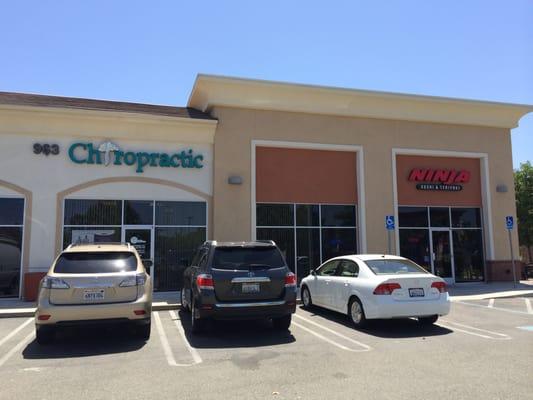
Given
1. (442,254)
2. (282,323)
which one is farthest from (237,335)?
(442,254)

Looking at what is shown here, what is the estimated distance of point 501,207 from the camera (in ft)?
63.2

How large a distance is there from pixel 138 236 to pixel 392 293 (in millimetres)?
9268

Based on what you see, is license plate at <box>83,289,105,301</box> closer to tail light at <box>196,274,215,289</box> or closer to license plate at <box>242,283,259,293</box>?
tail light at <box>196,274,215,289</box>

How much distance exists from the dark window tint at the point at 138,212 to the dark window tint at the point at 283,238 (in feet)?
12.5

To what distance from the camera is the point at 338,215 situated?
1752 cm

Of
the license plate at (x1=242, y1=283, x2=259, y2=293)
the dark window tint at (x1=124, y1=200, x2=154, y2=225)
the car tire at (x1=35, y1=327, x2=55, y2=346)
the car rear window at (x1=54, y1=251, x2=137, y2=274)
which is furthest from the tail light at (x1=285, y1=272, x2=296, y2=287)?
the dark window tint at (x1=124, y1=200, x2=154, y2=225)

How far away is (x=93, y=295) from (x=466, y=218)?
1596 cm

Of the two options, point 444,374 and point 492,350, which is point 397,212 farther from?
point 444,374

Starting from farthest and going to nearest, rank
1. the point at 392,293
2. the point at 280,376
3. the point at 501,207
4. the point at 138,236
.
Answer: the point at 501,207 < the point at 138,236 < the point at 392,293 < the point at 280,376

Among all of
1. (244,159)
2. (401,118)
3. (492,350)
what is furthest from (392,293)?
(401,118)

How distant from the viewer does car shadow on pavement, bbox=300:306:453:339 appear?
8703 millimetres

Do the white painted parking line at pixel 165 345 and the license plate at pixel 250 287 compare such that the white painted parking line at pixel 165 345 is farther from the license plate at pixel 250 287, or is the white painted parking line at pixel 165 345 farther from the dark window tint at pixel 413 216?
the dark window tint at pixel 413 216

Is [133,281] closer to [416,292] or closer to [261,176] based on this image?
[416,292]

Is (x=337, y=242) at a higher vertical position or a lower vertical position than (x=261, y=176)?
lower
